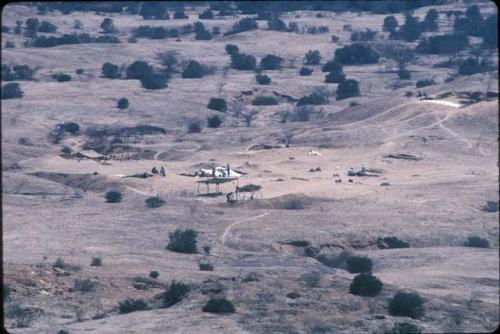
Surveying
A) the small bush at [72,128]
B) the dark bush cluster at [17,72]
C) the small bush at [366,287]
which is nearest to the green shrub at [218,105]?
the small bush at [72,128]

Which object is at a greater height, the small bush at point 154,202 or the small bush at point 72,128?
the small bush at point 154,202

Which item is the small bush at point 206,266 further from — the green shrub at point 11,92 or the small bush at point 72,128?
the green shrub at point 11,92

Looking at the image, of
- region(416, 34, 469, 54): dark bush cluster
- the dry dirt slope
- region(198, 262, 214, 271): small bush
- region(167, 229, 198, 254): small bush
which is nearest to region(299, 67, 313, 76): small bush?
the dry dirt slope

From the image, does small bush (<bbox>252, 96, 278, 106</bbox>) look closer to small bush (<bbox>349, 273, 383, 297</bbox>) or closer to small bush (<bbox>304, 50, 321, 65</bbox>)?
small bush (<bbox>304, 50, 321, 65</bbox>)

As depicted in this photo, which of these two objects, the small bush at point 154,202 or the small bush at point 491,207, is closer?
the small bush at point 491,207

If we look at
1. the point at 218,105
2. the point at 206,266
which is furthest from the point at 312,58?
the point at 206,266

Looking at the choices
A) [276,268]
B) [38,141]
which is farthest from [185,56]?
[276,268]

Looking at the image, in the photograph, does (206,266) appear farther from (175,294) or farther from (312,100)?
(312,100)

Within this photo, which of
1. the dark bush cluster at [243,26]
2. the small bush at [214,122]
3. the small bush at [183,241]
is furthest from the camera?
the dark bush cluster at [243,26]
